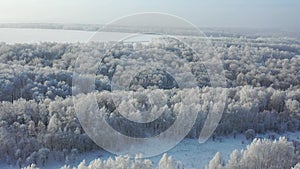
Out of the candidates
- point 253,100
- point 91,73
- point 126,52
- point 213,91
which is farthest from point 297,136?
point 126,52

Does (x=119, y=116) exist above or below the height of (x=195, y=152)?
above

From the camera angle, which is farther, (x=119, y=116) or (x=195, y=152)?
(x=119, y=116)

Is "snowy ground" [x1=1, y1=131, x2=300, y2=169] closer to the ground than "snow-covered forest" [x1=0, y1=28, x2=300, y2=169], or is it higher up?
closer to the ground

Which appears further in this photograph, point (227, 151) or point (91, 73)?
point (91, 73)

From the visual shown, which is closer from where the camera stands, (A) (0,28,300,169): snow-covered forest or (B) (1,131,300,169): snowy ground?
(A) (0,28,300,169): snow-covered forest

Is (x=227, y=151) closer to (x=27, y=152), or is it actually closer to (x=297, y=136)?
(x=297, y=136)

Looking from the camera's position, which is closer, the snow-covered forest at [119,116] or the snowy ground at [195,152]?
the snow-covered forest at [119,116]

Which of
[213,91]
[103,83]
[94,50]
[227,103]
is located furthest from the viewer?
[94,50]

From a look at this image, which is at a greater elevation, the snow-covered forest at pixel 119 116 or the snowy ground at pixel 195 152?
the snow-covered forest at pixel 119 116
